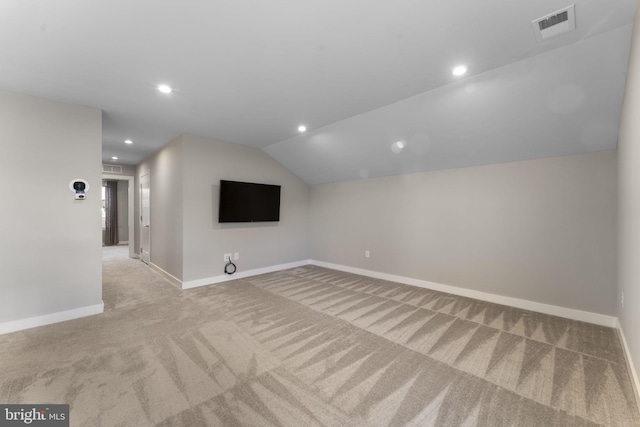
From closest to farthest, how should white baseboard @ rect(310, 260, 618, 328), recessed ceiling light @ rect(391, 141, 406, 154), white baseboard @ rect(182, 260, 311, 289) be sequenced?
1. white baseboard @ rect(310, 260, 618, 328)
2. recessed ceiling light @ rect(391, 141, 406, 154)
3. white baseboard @ rect(182, 260, 311, 289)

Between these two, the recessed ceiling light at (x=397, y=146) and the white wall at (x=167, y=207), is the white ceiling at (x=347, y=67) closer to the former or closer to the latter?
the recessed ceiling light at (x=397, y=146)

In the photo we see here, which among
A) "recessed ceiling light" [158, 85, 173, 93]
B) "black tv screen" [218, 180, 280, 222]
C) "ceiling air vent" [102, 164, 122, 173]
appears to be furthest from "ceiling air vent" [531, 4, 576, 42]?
"ceiling air vent" [102, 164, 122, 173]

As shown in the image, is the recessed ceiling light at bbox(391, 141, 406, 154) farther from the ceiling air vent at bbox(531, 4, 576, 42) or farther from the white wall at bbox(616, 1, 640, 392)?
the white wall at bbox(616, 1, 640, 392)

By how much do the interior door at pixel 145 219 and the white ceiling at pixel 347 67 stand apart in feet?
7.86

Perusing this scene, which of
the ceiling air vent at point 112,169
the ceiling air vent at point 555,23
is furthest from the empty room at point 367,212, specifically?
the ceiling air vent at point 112,169

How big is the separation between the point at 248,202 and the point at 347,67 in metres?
3.26

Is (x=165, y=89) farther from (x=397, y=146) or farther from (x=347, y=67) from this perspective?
(x=397, y=146)

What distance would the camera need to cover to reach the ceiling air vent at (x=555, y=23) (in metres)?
1.67

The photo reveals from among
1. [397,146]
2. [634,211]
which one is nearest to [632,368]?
[634,211]

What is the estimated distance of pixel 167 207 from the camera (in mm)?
4754

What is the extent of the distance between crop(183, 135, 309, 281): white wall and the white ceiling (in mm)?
848

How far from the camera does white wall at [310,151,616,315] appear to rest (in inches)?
118

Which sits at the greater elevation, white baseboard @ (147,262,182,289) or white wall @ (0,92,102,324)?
white wall @ (0,92,102,324)

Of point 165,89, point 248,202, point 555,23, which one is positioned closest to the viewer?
point 555,23
